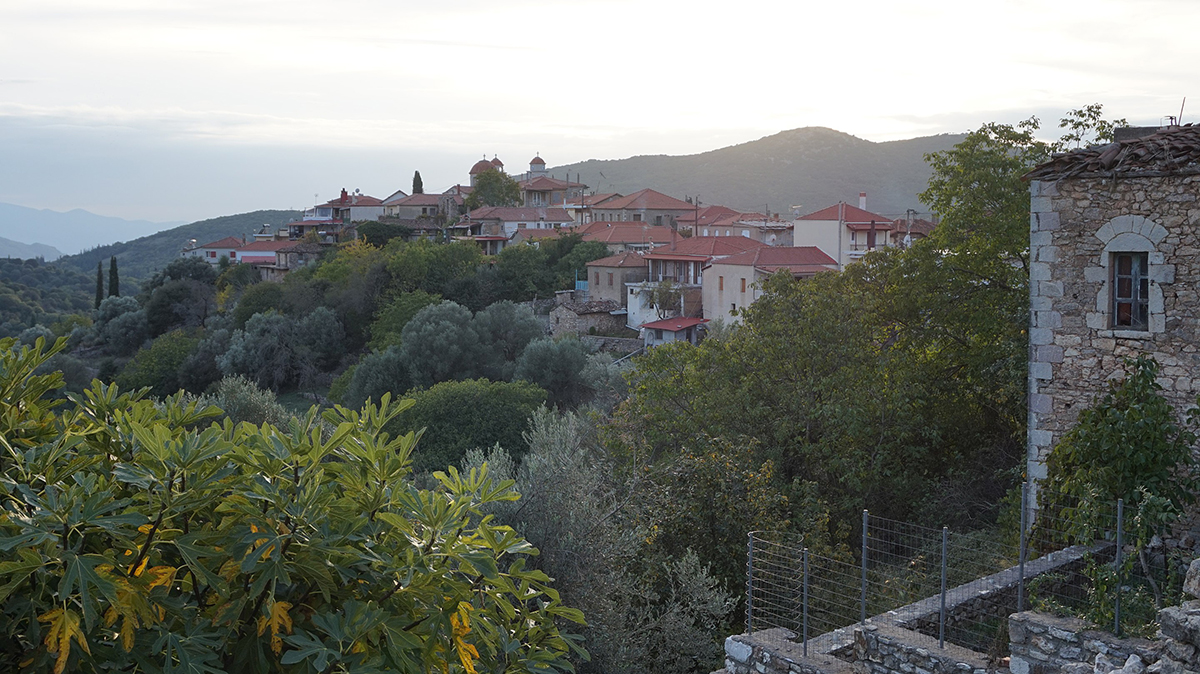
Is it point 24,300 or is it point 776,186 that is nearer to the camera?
point 24,300

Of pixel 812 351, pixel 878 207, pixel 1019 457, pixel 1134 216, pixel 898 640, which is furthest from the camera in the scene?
pixel 878 207

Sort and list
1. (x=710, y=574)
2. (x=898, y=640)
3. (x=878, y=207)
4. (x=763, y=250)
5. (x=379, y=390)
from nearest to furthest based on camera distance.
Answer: (x=898, y=640) → (x=710, y=574) → (x=379, y=390) → (x=763, y=250) → (x=878, y=207)

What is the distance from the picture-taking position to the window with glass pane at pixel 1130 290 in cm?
907

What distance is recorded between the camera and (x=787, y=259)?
38.9 m

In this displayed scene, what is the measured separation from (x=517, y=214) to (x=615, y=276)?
23596mm

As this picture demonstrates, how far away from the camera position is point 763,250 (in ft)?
131

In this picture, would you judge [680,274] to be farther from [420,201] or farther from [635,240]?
[420,201]

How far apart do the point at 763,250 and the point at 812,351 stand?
2487 centimetres

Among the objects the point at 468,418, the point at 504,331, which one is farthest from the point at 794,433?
the point at 504,331

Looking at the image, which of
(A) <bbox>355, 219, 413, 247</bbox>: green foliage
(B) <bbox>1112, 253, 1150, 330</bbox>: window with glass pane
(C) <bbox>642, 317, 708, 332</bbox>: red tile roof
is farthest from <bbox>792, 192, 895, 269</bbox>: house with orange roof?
(B) <bbox>1112, 253, 1150, 330</bbox>: window with glass pane

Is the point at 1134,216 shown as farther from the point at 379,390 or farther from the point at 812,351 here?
the point at 379,390

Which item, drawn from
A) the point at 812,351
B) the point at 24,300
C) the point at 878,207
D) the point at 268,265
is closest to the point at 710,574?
the point at 812,351

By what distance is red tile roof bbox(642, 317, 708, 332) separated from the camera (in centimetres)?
4138

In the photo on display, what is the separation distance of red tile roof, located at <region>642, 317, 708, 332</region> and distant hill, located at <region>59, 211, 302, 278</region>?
9444 centimetres
